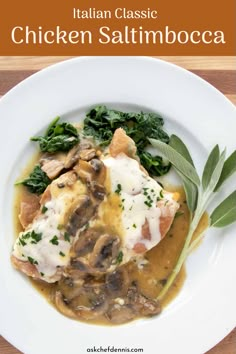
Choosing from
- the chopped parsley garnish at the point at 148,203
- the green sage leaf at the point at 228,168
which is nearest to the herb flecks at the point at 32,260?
the chopped parsley garnish at the point at 148,203

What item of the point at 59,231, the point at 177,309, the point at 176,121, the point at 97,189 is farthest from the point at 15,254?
the point at 176,121

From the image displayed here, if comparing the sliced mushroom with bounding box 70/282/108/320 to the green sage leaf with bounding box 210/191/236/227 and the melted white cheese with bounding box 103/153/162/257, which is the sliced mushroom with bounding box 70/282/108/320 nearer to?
the melted white cheese with bounding box 103/153/162/257

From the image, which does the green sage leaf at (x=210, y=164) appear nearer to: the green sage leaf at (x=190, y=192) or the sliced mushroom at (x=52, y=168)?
the green sage leaf at (x=190, y=192)

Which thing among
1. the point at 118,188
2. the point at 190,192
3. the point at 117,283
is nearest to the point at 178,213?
the point at 190,192

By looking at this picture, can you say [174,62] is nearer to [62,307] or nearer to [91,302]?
[91,302]

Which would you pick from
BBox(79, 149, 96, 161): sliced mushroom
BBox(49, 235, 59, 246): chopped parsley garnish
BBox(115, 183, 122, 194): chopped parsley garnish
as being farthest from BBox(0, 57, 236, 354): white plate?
BBox(115, 183, 122, 194): chopped parsley garnish

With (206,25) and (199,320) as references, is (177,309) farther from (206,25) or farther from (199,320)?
(206,25)
